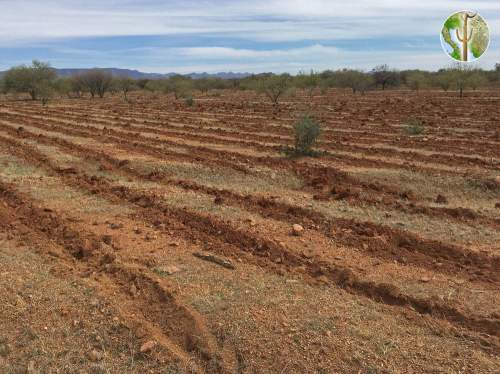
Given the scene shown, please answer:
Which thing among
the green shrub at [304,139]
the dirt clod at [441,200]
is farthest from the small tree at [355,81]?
the dirt clod at [441,200]

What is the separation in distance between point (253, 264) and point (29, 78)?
58049 millimetres

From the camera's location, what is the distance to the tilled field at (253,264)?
14.9 feet

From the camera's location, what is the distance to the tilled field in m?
4.54

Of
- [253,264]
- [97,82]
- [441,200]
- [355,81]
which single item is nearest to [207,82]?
[97,82]

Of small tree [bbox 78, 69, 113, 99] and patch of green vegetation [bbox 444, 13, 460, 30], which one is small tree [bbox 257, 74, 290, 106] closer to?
patch of green vegetation [bbox 444, 13, 460, 30]

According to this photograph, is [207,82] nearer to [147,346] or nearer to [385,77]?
[385,77]

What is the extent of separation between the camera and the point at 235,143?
17.2 meters

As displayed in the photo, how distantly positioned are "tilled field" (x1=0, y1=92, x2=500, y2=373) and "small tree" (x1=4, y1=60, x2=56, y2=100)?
46.0 m

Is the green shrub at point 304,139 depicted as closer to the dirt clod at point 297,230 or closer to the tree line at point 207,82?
the dirt clod at point 297,230

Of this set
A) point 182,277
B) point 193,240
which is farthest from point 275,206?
point 182,277

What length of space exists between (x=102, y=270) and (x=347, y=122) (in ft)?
64.5

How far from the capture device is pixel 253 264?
645cm

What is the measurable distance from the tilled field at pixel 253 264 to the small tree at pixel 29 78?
46.0m

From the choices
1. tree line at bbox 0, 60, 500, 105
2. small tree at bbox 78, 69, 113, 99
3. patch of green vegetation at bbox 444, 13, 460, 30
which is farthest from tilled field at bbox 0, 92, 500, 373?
small tree at bbox 78, 69, 113, 99
